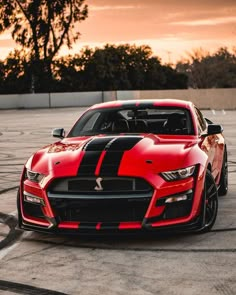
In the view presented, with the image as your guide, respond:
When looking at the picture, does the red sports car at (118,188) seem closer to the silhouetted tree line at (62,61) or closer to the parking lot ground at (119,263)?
the parking lot ground at (119,263)

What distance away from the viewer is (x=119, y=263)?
5.69 meters

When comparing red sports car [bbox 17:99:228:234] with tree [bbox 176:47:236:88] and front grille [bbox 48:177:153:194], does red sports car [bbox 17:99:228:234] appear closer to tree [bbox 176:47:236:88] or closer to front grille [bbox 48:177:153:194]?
front grille [bbox 48:177:153:194]

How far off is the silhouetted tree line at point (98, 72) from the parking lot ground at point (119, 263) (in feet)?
224

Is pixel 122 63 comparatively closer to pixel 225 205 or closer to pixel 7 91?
pixel 7 91

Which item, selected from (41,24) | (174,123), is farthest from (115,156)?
(41,24)

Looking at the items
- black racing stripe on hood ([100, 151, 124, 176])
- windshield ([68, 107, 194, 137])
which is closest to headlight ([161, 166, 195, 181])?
black racing stripe on hood ([100, 151, 124, 176])

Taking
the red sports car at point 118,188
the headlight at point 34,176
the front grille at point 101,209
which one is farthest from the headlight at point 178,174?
the headlight at point 34,176

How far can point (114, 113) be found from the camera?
8531mm

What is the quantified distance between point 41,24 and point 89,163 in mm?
66277

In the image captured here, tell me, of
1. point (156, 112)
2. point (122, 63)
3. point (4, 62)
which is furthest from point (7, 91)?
point (156, 112)

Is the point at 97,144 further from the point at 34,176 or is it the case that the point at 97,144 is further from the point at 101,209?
the point at 101,209

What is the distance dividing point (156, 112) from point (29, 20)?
210 ft

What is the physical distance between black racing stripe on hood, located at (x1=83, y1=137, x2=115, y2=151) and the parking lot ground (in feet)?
2.86

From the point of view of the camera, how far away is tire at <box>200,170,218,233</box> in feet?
21.6
